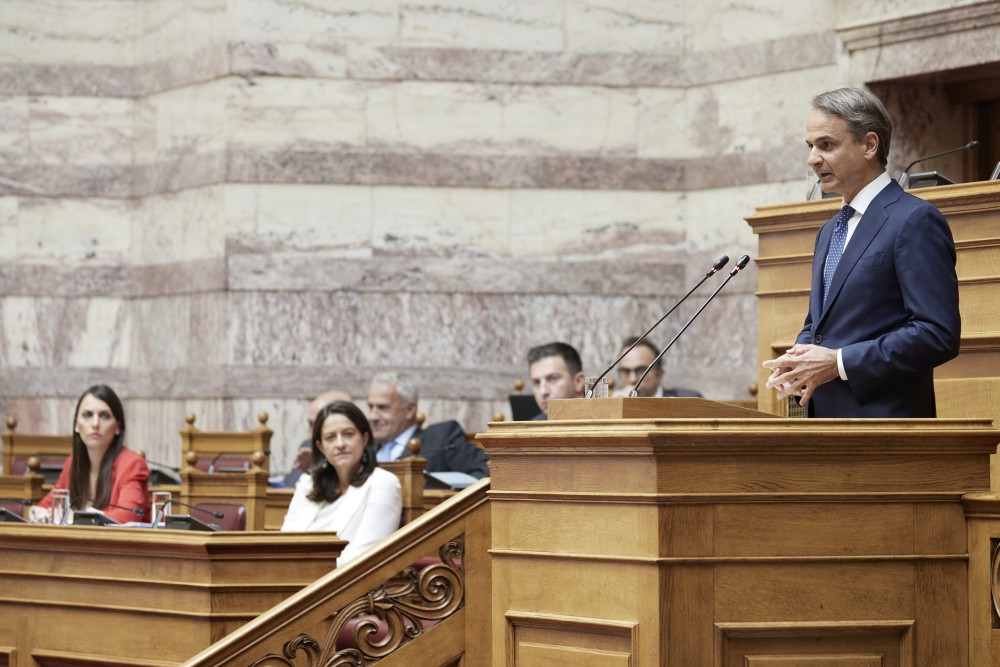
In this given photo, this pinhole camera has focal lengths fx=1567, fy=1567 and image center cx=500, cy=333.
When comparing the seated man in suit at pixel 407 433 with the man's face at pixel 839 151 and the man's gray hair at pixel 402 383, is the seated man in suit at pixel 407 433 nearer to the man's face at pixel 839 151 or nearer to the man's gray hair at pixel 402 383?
the man's gray hair at pixel 402 383

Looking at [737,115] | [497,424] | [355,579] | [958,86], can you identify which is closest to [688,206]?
[737,115]

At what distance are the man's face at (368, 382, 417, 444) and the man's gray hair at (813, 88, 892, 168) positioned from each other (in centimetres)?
405

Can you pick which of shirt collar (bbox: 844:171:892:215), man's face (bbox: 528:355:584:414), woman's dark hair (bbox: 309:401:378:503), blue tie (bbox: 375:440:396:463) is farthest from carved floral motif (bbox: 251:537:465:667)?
blue tie (bbox: 375:440:396:463)

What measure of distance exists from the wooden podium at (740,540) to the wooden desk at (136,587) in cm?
164

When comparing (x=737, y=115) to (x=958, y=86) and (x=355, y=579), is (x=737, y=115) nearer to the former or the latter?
(x=958, y=86)

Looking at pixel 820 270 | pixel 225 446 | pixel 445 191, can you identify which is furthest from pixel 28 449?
pixel 820 270

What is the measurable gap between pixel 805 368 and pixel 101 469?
3.86 m

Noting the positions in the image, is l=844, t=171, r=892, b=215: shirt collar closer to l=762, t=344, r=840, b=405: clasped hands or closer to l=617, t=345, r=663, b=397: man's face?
l=762, t=344, r=840, b=405: clasped hands

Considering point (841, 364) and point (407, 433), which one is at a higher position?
point (841, 364)

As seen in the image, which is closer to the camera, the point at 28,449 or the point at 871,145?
the point at 871,145

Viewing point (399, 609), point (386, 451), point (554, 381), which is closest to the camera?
point (399, 609)

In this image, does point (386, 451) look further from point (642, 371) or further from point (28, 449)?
point (28, 449)

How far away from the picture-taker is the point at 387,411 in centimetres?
747

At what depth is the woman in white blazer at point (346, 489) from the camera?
5793 mm
